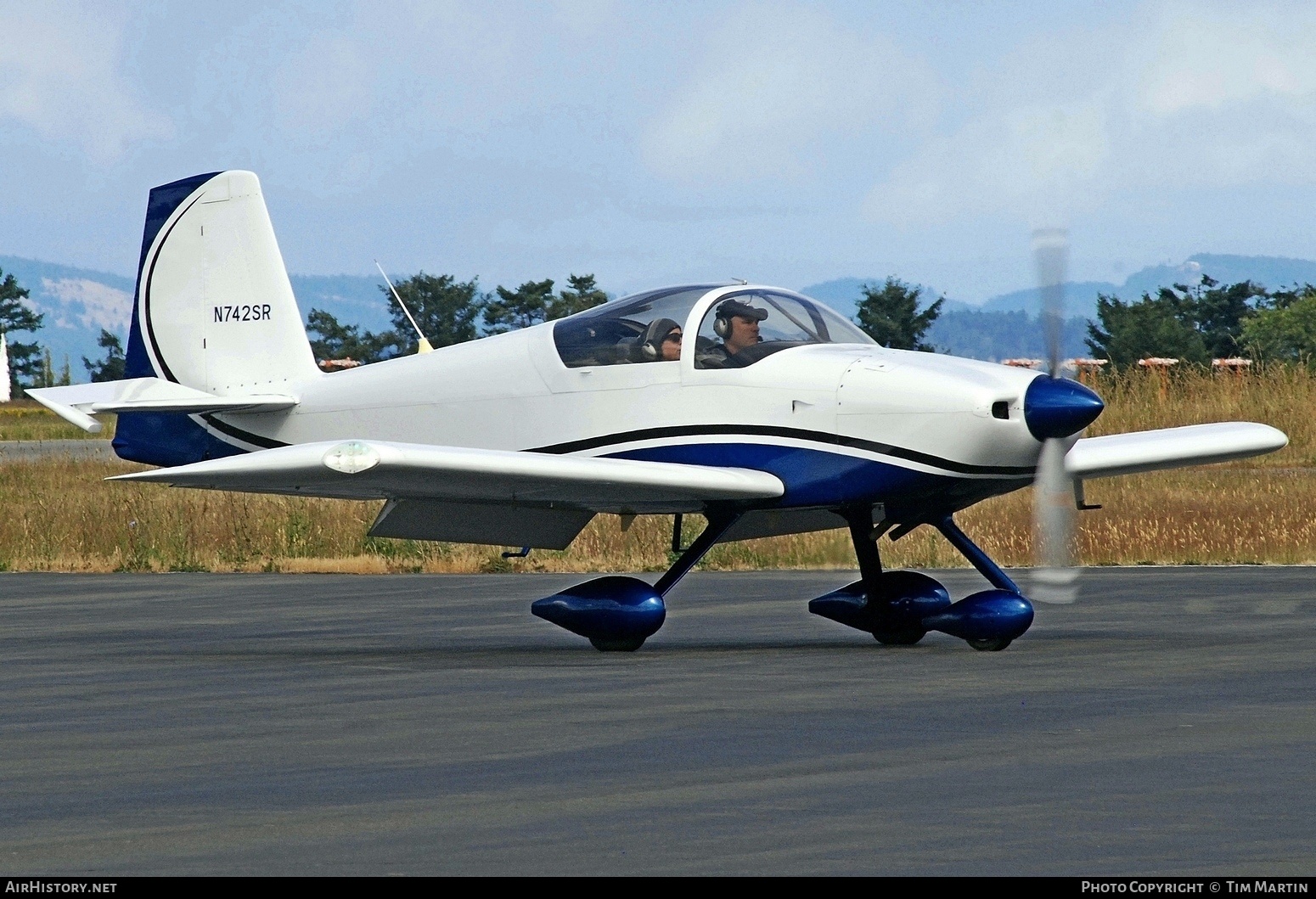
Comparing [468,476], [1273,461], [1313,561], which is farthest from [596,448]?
[1273,461]

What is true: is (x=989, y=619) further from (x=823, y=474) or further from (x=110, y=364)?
(x=110, y=364)

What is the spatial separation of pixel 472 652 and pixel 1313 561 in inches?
401

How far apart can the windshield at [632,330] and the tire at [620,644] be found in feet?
5.92

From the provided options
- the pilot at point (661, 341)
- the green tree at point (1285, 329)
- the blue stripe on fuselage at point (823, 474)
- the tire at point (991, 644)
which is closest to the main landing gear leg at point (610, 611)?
the blue stripe on fuselage at point (823, 474)

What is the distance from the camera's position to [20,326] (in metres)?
95.1

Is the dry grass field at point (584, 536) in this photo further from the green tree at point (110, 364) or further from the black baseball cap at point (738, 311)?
the green tree at point (110, 364)

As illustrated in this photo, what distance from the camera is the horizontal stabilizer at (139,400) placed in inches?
600

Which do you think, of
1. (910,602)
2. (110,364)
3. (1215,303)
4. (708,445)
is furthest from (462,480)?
(110,364)

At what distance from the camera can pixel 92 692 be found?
34.2 feet

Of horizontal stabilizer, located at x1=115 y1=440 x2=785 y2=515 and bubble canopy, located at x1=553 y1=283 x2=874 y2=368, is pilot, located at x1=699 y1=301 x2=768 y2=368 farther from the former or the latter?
horizontal stabilizer, located at x1=115 y1=440 x2=785 y2=515

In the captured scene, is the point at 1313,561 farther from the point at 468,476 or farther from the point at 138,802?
the point at 138,802

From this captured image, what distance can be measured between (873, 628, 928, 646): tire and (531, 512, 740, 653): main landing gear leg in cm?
148

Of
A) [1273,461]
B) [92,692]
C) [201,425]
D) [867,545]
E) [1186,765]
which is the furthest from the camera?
[1273,461]

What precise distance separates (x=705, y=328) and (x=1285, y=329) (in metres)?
53.9
